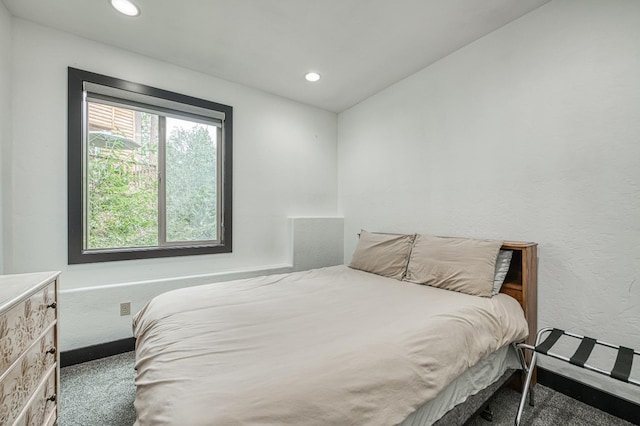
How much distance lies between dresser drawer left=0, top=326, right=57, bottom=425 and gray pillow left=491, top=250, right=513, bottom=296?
2440 millimetres

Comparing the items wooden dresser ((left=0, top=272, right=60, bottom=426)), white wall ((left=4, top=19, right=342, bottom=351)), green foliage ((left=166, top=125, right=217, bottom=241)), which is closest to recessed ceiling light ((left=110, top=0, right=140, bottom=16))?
white wall ((left=4, top=19, right=342, bottom=351))

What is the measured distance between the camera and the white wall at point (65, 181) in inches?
79.3

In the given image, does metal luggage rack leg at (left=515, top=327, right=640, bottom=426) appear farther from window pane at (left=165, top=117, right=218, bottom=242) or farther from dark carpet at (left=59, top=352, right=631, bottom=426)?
window pane at (left=165, top=117, right=218, bottom=242)

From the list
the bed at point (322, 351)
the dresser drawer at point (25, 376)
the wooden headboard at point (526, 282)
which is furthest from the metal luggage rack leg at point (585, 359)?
the dresser drawer at point (25, 376)

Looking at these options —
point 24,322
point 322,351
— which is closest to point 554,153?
point 322,351

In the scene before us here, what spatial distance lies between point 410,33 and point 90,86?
2596 millimetres

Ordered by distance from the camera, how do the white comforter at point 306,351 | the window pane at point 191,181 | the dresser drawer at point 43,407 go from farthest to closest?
the window pane at point 191,181 → the dresser drawer at point 43,407 → the white comforter at point 306,351

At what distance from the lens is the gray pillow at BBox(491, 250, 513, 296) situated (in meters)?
1.87

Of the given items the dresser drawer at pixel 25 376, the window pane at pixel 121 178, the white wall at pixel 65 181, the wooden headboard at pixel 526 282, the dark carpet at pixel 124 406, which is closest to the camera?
the dresser drawer at pixel 25 376

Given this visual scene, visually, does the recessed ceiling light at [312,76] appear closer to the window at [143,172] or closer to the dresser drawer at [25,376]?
the window at [143,172]

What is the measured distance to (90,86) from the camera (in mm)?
2229

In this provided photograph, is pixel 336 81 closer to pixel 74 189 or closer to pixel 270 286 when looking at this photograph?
pixel 270 286

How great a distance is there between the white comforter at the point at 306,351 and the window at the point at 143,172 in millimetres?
1055

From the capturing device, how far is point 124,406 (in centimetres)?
162
